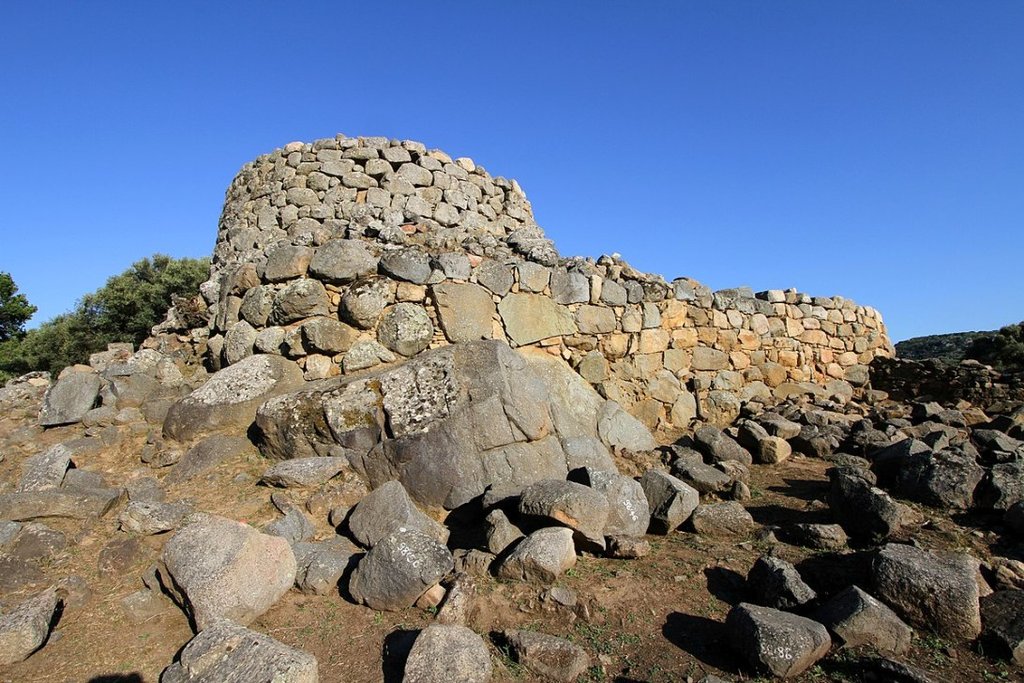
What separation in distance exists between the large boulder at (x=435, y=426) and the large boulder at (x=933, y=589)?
118 inches

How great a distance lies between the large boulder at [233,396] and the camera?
6.26 meters

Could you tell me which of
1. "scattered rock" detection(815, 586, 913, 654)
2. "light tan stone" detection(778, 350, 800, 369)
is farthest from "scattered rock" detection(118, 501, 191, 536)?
"light tan stone" detection(778, 350, 800, 369)

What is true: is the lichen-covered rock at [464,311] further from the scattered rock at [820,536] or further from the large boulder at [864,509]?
the large boulder at [864,509]

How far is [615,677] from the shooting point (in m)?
3.48

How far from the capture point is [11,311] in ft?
78.8

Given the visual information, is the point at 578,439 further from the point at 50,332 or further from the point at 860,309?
the point at 50,332

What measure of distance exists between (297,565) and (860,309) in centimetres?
1221

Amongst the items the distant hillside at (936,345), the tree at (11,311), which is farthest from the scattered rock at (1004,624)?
the tree at (11,311)

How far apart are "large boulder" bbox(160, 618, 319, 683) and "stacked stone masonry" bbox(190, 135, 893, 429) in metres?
3.78

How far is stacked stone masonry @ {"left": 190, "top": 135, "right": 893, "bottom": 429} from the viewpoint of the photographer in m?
7.12

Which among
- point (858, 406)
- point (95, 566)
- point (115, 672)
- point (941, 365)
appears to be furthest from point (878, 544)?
point (941, 365)

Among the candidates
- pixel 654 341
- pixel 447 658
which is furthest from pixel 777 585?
pixel 654 341

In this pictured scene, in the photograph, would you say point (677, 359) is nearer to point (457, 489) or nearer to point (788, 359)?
point (788, 359)

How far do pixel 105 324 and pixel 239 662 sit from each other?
22.1 m
